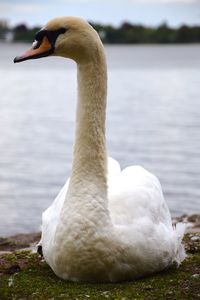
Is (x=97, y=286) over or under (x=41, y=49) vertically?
under

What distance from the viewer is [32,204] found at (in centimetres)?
1463

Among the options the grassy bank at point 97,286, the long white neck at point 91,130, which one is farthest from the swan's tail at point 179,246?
the long white neck at point 91,130

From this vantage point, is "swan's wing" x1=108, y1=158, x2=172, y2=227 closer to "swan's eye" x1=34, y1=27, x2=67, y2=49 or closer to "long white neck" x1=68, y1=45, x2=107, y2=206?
"long white neck" x1=68, y1=45, x2=107, y2=206

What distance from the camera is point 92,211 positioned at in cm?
650

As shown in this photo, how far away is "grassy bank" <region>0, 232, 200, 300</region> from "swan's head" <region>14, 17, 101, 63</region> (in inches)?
75.8

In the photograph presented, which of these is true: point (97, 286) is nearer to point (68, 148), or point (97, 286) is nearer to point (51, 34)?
point (51, 34)

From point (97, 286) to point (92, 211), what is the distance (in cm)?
61

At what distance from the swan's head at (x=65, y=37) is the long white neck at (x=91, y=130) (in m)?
0.12

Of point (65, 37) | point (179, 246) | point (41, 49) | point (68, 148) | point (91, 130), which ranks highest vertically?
point (65, 37)

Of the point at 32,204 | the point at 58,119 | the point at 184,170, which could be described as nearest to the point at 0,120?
the point at 58,119

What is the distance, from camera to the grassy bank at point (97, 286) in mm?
6289

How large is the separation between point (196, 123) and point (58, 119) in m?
5.62

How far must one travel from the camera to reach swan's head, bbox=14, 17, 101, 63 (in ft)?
21.6

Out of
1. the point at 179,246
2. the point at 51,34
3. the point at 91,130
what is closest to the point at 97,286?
the point at 179,246
